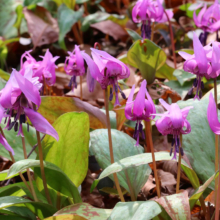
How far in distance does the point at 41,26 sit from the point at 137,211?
341 cm

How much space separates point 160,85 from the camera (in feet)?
8.90

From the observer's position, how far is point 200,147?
162 centimetres

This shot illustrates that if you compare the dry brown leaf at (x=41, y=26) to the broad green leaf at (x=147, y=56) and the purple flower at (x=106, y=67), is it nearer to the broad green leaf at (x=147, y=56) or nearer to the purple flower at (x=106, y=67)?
the broad green leaf at (x=147, y=56)

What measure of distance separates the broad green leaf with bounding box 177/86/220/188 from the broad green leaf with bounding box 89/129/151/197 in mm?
222

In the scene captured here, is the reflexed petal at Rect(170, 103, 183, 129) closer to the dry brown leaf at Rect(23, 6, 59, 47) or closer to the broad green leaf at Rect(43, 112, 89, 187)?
the broad green leaf at Rect(43, 112, 89, 187)

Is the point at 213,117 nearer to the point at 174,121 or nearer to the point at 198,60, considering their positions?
the point at 174,121

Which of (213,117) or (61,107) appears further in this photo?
(61,107)

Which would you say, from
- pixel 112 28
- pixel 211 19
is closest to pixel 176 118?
pixel 211 19

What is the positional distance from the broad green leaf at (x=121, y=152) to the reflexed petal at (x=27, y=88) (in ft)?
1.96

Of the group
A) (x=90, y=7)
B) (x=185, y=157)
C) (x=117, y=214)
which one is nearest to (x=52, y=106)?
(x=185, y=157)

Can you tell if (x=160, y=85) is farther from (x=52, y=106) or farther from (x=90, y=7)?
(x=90, y=7)

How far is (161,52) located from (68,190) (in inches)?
50.7

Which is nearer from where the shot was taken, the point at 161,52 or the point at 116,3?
the point at 161,52

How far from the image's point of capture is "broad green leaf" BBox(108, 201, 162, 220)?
107 centimetres
